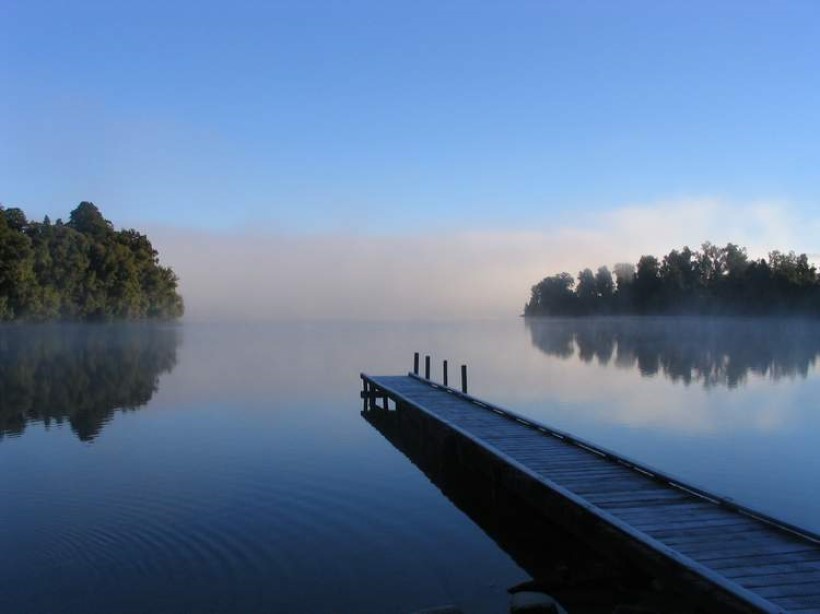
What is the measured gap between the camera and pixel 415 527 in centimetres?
1030

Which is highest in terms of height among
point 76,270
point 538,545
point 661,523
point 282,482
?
point 76,270

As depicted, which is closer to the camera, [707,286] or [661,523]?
[661,523]

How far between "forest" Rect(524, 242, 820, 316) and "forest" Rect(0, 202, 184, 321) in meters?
76.3

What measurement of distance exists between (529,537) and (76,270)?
7048 cm

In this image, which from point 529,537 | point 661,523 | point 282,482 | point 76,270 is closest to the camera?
point 661,523

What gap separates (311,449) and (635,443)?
7.21 m

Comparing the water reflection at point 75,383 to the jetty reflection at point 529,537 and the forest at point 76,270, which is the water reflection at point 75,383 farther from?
the forest at point 76,270

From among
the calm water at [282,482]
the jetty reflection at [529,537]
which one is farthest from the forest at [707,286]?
the jetty reflection at [529,537]

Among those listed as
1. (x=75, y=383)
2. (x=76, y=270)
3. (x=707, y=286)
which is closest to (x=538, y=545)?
(x=75, y=383)

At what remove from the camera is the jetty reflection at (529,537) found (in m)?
7.89

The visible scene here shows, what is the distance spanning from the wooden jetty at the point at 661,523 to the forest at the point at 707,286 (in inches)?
3570

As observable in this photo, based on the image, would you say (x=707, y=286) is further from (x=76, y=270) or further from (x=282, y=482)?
(x=282, y=482)

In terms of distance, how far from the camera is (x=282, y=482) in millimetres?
12539

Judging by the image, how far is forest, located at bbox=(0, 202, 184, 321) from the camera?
62906mm
